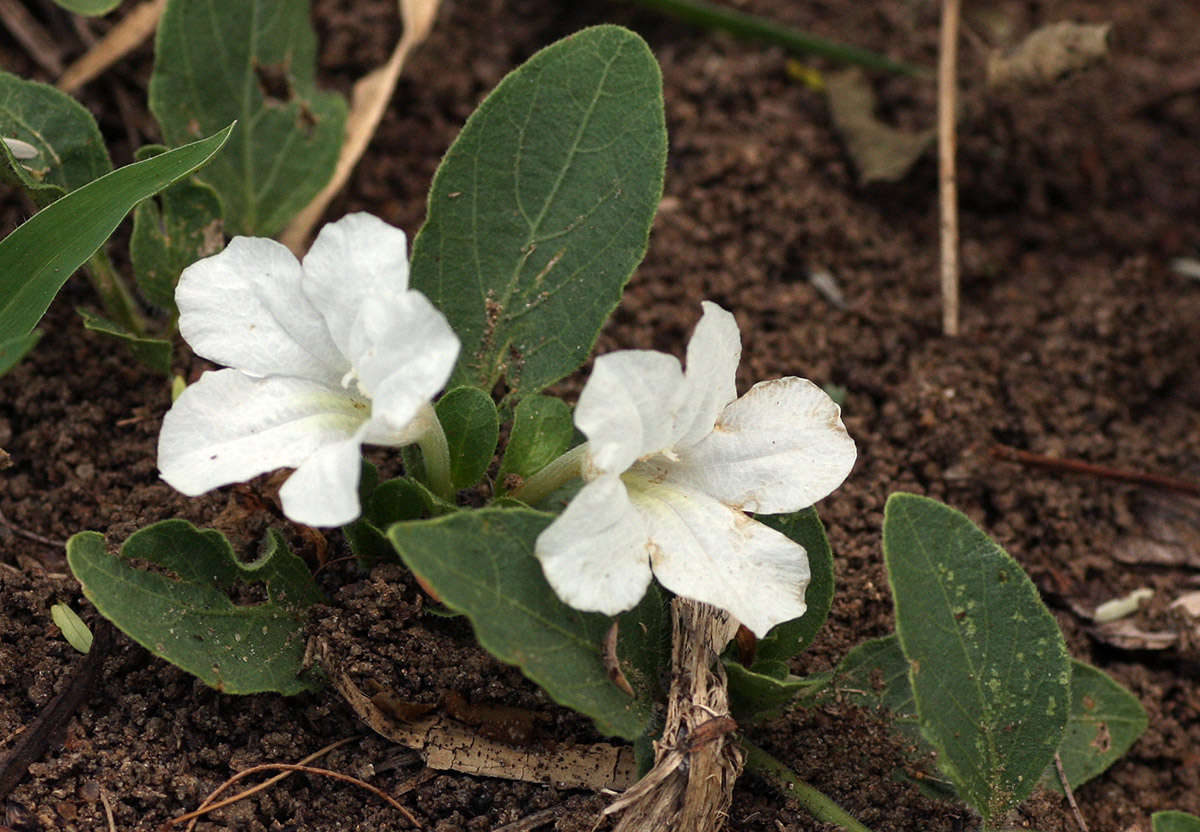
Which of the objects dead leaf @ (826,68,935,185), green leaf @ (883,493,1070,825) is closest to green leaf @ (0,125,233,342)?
green leaf @ (883,493,1070,825)

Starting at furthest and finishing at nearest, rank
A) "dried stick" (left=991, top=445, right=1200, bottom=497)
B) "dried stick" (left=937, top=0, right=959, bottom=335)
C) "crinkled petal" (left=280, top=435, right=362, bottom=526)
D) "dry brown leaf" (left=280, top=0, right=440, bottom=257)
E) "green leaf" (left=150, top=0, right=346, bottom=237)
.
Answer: "dried stick" (left=937, top=0, right=959, bottom=335) < "dry brown leaf" (left=280, top=0, right=440, bottom=257) < "dried stick" (left=991, top=445, right=1200, bottom=497) < "green leaf" (left=150, top=0, right=346, bottom=237) < "crinkled petal" (left=280, top=435, right=362, bottom=526)

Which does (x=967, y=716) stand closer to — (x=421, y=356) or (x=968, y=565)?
(x=968, y=565)

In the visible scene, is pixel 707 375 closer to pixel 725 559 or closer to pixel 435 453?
pixel 725 559

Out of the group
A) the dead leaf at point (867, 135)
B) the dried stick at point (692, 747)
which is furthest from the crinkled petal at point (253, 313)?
the dead leaf at point (867, 135)

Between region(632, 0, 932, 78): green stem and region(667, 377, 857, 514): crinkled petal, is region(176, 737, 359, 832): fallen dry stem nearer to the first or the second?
region(667, 377, 857, 514): crinkled petal

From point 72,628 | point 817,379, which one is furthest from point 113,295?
point 817,379

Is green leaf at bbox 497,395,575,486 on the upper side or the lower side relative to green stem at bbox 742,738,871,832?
upper
